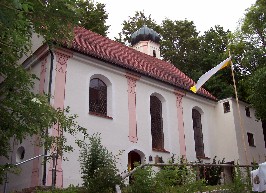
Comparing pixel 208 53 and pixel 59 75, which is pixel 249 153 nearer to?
pixel 208 53

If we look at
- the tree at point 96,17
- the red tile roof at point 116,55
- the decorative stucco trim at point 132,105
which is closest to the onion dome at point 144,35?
the tree at point 96,17

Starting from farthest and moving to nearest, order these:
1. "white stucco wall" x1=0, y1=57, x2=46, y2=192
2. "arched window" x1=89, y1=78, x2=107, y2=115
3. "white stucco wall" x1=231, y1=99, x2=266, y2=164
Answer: "white stucco wall" x1=231, y1=99, x2=266, y2=164, "arched window" x1=89, y1=78, x2=107, y2=115, "white stucco wall" x1=0, y1=57, x2=46, y2=192

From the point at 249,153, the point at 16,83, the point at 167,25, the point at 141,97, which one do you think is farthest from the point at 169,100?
the point at 167,25

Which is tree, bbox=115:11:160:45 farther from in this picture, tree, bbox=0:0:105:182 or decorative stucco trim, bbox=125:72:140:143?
tree, bbox=0:0:105:182

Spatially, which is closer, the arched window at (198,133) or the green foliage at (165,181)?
the green foliage at (165,181)

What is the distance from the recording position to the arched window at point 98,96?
1730 cm

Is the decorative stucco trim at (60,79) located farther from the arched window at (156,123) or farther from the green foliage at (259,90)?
the green foliage at (259,90)

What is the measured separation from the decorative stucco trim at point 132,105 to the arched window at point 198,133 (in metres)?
5.18

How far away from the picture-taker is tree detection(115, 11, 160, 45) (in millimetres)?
31934

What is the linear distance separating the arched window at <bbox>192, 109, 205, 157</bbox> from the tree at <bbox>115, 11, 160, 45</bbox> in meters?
11.2

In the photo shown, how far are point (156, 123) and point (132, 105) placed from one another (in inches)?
85.1

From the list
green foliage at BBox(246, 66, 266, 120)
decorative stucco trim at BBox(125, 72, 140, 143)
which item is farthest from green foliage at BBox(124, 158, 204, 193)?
green foliage at BBox(246, 66, 266, 120)

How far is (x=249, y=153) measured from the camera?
77.0 feet

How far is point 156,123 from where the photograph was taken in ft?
65.5
